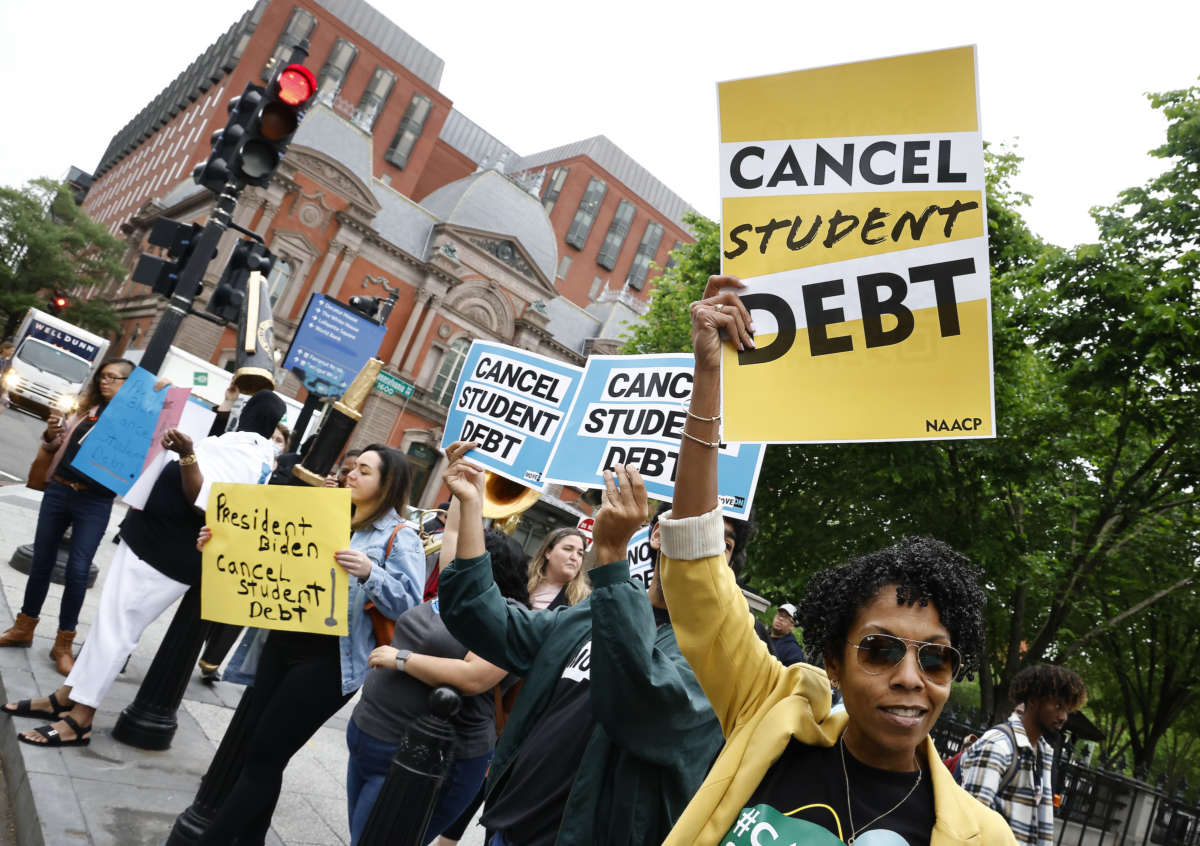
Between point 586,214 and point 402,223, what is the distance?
1840 centimetres

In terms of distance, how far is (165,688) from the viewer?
15.4 ft

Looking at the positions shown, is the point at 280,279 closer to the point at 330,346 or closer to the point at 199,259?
the point at 330,346

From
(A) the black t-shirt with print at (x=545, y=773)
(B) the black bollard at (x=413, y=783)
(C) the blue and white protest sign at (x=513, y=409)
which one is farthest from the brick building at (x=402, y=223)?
(A) the black t-shirt with print at (x=545, y=773)

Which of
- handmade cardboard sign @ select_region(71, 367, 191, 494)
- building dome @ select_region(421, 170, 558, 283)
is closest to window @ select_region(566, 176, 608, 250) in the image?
building dome @ select_region(421, 170, 558, 283)

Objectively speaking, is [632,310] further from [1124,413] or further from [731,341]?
[731,341]

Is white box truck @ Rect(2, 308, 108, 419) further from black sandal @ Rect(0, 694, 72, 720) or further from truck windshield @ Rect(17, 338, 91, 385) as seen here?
black sandal @ Rect(0, 694, 72, 720)

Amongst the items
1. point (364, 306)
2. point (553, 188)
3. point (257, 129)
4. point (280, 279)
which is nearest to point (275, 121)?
point (257, 129)

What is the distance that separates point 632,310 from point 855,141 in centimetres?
4620

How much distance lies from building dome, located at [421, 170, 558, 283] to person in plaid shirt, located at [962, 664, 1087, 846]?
38446mm

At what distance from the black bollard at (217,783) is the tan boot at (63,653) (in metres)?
1.94

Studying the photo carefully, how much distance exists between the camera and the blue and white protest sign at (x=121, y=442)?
16.7 ft

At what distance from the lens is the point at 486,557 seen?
275 centimetres

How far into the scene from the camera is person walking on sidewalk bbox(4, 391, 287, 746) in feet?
14.5

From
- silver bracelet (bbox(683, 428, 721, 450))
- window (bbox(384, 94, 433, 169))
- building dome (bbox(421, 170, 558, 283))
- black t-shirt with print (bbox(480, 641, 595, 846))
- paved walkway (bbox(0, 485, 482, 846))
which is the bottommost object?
paved walkway (bbox(0, 485, 482, 846))
